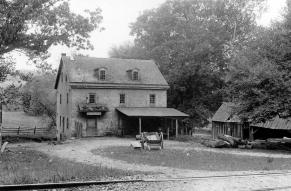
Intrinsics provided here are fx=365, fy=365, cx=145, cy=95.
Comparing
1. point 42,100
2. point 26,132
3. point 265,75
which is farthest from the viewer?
point 42,100

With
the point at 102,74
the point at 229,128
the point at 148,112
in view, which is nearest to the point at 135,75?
the point at 102,74

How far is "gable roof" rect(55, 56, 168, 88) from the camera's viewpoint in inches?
1535

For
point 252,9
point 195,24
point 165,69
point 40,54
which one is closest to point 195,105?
point 165,69

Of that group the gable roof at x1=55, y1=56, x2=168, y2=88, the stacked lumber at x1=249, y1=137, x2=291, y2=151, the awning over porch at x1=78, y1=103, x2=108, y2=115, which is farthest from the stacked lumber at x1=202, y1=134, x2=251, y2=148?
the gable roof at x1=55, y1=56, x2=168, y2=88

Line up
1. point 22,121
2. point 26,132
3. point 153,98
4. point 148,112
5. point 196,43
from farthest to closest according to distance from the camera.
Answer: point 22,121 < point 196,43 < point 26,132 < point 153,98 < point 148,112

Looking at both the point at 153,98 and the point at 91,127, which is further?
the point at 153,98

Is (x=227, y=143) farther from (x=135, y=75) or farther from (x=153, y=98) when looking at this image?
(x=135, y=75)

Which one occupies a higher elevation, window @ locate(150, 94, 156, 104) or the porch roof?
window @ locate(150, 94, 156, 104)

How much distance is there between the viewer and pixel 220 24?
50.0 metres

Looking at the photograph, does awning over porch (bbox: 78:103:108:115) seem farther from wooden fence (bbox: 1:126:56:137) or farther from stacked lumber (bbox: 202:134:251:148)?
→ stacked lumber (bbox: 202:134:251:148)

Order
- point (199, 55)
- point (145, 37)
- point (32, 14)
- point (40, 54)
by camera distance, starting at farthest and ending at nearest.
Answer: point (145, 37) < point (199, 55) < point (40, 54) < point (32, 14)

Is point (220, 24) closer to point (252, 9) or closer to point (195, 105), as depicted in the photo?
point (252, 9)

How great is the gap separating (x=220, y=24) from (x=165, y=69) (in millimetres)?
9698

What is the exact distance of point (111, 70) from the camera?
41.6 meters
